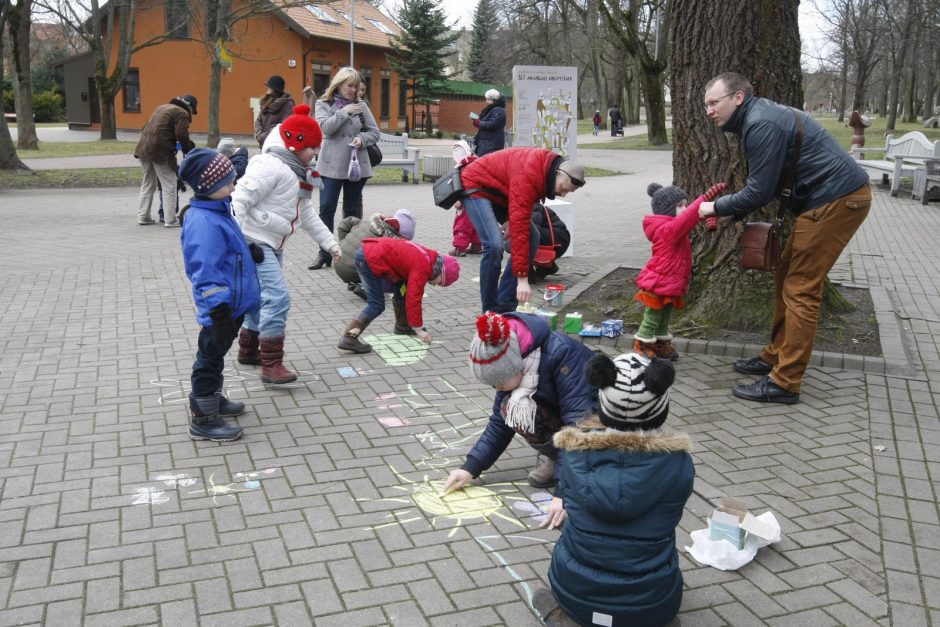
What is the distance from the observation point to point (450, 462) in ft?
14.4

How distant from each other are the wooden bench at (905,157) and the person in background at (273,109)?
1210 cm

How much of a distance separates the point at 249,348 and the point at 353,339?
0.74 metres

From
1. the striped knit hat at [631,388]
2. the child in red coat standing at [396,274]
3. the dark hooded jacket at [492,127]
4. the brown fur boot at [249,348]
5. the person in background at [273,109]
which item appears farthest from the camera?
the dark hooded jacket at [492,127]

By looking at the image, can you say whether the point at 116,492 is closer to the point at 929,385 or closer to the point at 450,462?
the point at 450,462

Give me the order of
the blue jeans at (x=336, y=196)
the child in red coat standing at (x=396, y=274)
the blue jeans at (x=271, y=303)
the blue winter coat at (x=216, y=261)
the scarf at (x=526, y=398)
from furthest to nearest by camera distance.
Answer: the blue jeans at (x=336, y=196)
the child in red coat standing at (x=396, y=274)
the blue jeans at (x=271, y=303)
the blue winter coat at (x=216, y=261)
the scarf at (x=526, y=398)

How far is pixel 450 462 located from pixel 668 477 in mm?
1765

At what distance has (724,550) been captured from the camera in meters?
3.46

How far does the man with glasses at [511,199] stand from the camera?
586 cm

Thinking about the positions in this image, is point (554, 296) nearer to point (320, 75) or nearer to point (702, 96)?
point (702, 96)

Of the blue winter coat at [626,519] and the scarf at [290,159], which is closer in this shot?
the blue winter coat at [626,519]

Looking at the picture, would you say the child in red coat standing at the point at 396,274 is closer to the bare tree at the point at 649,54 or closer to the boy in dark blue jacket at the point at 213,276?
the boy in dark blue jacket at the point at 213,276

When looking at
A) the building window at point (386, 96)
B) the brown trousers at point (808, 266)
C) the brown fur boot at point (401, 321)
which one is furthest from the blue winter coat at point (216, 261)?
the building window at point (386, 96)

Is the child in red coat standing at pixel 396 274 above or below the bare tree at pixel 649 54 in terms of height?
below

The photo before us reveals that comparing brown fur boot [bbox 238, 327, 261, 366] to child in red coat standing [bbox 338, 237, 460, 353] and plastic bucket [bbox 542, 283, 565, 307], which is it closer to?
child in red coat standing [bbox 338, 237, 460, 353]
